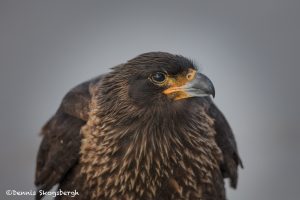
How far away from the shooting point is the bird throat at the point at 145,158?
737cm

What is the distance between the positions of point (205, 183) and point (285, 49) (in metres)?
7.73

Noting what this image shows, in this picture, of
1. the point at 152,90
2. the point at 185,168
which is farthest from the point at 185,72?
the point at 185,168

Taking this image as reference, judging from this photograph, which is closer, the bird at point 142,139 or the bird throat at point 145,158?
the bird at point 142,139

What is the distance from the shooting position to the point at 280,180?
1145cm

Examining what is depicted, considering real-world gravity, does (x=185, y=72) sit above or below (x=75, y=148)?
above

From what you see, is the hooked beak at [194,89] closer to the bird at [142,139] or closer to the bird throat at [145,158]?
the bird at [142,139]

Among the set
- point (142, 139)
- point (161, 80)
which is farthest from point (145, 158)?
point (161, 80)

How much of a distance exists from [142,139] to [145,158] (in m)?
0.15

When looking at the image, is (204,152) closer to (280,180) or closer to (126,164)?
(126,164)

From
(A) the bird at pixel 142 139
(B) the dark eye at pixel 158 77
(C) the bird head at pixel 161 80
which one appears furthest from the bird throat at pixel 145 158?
(B) the dark eye at pixel 158 77

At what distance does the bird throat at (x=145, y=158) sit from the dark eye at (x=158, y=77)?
0.29 m

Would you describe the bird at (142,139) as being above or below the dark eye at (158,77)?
below

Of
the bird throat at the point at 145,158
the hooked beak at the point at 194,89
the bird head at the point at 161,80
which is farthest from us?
the bird throat at the point at 145,158

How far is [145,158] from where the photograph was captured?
7.40m
